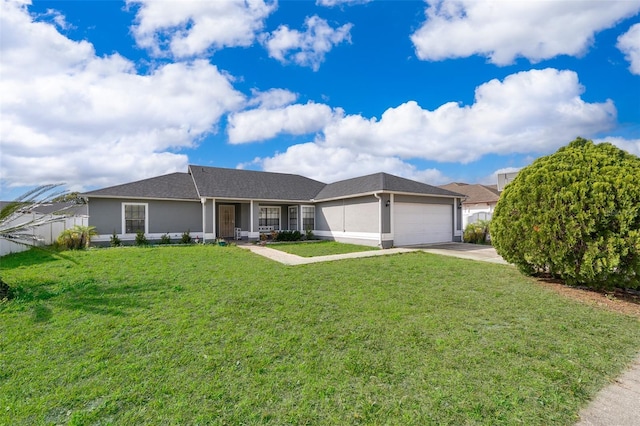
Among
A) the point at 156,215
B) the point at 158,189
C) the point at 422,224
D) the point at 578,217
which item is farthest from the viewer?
the point at 158,189

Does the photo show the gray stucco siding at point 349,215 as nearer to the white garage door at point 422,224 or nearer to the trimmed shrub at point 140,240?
→ the white garage door at point 422,224

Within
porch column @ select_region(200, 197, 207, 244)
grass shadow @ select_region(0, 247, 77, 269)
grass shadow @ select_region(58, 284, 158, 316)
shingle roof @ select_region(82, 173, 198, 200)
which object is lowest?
grass shadow @ select_region(58, 284, 158, 316)

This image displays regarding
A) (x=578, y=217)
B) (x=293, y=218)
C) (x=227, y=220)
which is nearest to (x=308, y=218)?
(x=293, y=218)

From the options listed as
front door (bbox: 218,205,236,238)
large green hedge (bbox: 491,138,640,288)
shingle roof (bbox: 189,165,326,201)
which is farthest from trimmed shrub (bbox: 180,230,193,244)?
large green hedge (bbox: 491,138,640,288)

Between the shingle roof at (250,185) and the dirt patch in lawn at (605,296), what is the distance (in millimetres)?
14721

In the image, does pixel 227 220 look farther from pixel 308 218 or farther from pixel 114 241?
Answer: pixel 114 241

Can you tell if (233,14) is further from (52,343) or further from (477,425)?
(477,425)

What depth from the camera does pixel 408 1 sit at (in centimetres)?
1063

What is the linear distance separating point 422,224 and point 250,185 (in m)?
11.0

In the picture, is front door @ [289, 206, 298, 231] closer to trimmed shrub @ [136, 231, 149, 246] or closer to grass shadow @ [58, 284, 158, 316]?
trimmed shrub @ [136, 231, 149, 246]

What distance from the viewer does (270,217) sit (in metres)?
20.3

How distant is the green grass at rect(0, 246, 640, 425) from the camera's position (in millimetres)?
2730

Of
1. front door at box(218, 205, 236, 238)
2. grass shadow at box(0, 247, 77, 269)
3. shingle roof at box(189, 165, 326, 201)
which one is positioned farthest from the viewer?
front door at box(218, 205, 236, 238)

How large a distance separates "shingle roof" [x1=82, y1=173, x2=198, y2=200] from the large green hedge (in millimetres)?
15802
